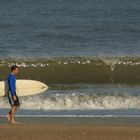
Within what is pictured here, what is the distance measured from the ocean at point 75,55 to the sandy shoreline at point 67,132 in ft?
6.47

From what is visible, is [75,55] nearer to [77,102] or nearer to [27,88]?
[77,102]

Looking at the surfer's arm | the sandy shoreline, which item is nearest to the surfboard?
the surfer's arm

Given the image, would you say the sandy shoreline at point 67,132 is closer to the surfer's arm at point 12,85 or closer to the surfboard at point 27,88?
the surfer's arm at point 12,85

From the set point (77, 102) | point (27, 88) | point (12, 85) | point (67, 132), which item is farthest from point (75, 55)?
point (67, 132)

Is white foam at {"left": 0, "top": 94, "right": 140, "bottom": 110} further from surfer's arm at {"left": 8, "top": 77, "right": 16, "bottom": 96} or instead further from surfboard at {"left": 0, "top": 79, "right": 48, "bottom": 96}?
surfer's arm at {"left": 8, "top": 77, "right": 16, "bottom": 96}

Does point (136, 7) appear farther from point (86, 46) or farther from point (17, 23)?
point (86, 46)

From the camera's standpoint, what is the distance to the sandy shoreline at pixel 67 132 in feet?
42.5

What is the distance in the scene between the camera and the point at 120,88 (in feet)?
68.1

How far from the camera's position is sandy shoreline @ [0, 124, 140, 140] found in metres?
13.0

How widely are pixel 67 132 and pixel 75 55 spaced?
1248 cm

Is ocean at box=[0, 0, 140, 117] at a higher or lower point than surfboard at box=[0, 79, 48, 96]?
lower

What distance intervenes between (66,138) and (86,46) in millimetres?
15466

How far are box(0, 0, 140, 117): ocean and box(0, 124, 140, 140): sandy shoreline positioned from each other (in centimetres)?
197

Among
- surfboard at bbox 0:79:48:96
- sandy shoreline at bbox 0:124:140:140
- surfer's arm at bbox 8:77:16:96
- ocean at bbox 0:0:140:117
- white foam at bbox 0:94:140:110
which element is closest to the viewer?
sandy shoreline at bbox 0:124:140:140
